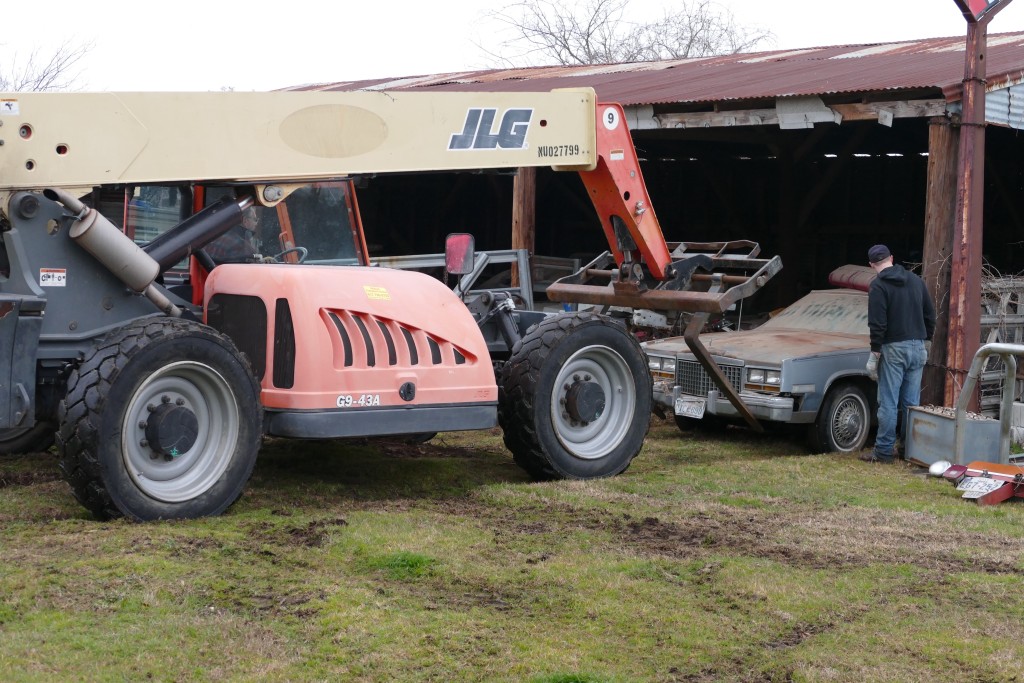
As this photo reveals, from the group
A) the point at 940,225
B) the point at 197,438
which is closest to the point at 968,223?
the point at 940,225

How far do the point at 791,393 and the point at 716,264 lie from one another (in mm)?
1281

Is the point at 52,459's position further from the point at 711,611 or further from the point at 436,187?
the point at 436,187

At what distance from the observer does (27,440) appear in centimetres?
909

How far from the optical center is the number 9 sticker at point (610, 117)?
30.4ft

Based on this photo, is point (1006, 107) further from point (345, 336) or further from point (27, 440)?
point (27, 440)

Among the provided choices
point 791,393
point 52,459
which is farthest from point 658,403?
point 52,459

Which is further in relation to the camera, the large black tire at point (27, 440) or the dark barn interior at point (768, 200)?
the dark barn interior at point (768, 200)

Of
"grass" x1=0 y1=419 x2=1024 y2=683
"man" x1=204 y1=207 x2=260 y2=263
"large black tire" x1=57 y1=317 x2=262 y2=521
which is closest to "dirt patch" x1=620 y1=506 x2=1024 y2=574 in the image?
"grass" x1=0 y1=419 x2=1024 y2=683

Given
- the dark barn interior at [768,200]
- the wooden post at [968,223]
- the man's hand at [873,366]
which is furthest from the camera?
the dark barn interior at [768,200]

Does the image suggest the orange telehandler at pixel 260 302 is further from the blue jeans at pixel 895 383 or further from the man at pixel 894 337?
the blue jeans at pixel 895 383

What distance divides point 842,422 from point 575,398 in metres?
3.39

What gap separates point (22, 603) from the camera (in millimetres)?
5500

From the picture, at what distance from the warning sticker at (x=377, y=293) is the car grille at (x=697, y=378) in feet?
13.2

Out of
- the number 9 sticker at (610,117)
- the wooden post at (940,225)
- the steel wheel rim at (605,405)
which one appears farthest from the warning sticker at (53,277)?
the wooden post at (940,225)
